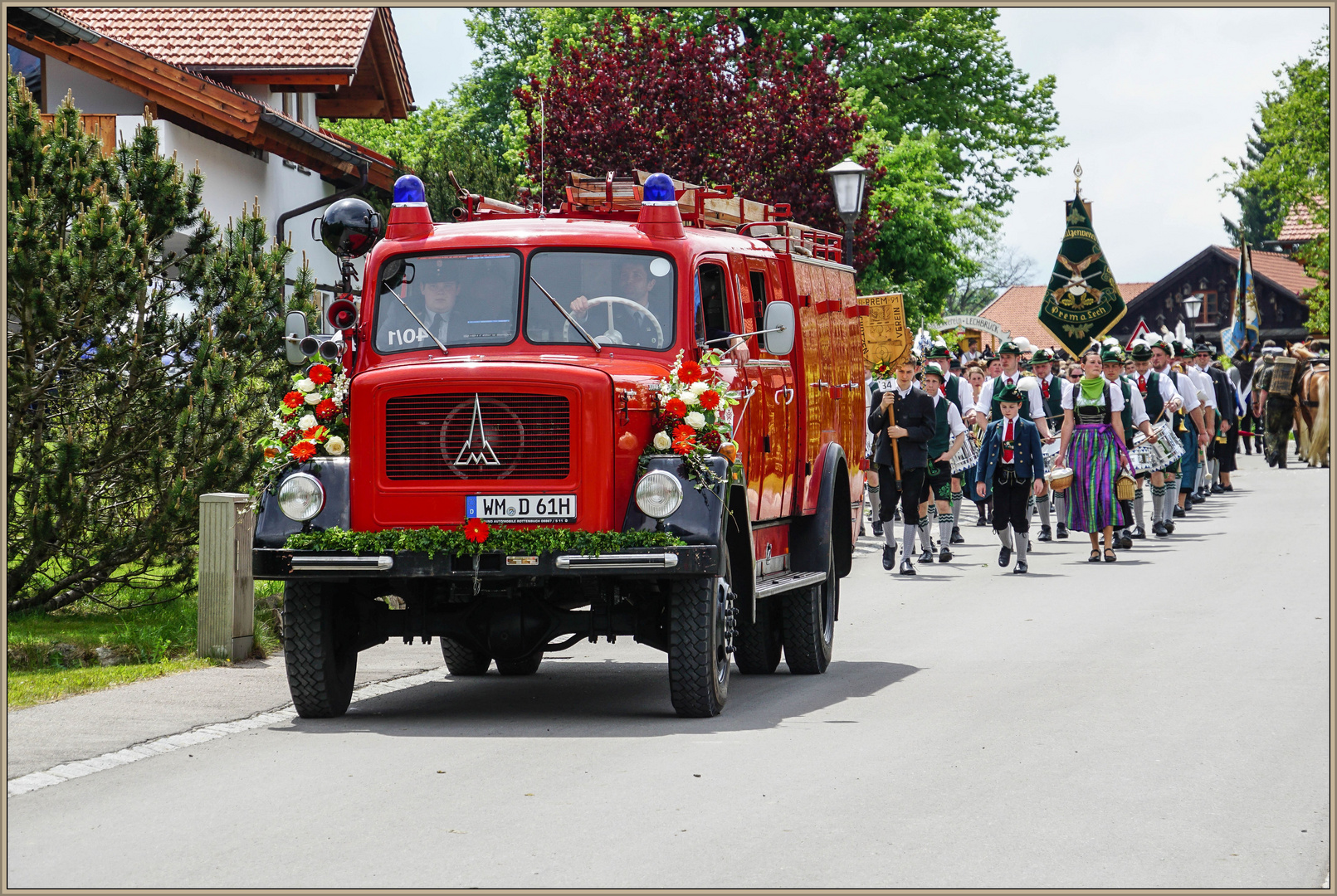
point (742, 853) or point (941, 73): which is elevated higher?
point (941, 73)

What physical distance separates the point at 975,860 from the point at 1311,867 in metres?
1.15

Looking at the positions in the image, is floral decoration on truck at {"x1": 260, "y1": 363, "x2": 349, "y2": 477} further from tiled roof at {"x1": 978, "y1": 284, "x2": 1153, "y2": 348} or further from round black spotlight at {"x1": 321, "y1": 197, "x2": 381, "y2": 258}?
tiled roof at {"x1": 978, "y1": 284, "x2": 1153, "y2": 348}

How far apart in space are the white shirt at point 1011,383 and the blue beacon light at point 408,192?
1149cm

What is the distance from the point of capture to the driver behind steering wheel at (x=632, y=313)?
1035cm

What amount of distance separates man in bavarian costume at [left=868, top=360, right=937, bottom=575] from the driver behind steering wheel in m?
9.14

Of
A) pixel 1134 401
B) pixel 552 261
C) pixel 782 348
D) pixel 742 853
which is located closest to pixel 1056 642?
pixel 782 348

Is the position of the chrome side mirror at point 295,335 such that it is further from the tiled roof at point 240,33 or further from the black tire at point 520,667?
the tiled roof at point 240,33

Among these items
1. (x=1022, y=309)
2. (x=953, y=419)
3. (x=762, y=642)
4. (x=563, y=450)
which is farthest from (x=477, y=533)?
(x=1022, y=309)

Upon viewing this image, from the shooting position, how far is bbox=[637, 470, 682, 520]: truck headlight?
9406 mm

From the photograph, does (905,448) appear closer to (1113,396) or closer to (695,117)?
(1113,396)

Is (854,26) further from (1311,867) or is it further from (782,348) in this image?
(1311,867)

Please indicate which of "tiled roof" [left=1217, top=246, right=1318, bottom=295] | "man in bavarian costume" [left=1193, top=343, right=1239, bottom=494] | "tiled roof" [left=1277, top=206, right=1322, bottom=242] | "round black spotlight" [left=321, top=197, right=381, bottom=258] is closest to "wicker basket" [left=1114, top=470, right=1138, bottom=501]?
"round black spotlight" [left=321, top=197, right=381, bottom=258]

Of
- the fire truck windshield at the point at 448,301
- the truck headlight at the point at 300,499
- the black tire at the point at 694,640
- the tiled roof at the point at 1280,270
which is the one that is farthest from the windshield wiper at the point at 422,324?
the tiled roof at the point at 1280,270

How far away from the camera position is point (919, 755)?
340 inches
